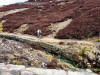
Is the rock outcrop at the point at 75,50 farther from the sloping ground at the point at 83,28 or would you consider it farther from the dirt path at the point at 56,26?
the dirt path at the point at 56,26

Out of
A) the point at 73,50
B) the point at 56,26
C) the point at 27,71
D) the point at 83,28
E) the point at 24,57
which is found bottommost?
the point at 73,50

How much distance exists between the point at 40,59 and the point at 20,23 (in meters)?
14.5

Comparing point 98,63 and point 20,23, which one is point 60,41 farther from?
point 20,23

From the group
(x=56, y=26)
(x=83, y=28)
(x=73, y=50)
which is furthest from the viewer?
(x=56, y=26)

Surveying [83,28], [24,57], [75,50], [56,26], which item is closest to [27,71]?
[24,57]

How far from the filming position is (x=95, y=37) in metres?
22.0

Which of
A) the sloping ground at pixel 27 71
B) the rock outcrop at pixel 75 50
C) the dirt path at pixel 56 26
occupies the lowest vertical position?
the rock outcrop at pixel 75 50

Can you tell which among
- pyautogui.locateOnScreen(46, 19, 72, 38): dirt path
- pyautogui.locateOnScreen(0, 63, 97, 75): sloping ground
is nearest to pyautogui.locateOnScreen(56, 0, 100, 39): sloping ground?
pyautogui.locateOnScreen(46, 19, 72, 38): dirt path

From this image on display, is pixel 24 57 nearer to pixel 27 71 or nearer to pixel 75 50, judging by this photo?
pixel 75 50

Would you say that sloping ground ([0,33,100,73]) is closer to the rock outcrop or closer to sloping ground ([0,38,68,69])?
the rock outcrop

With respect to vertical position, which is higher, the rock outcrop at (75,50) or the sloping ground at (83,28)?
the sloping ground at (83,28)

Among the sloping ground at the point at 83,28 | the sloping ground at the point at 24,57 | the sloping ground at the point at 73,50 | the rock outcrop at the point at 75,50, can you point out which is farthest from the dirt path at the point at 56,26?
the sloping ground at the point at 24,57

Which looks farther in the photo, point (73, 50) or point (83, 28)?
point (83, 28)

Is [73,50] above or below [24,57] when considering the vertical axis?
below
